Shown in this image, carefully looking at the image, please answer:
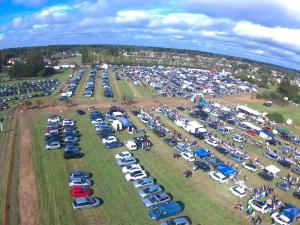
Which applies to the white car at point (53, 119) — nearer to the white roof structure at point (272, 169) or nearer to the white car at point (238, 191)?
the white car at point (238, 191)

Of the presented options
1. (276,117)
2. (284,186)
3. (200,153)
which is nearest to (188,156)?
(200,153)

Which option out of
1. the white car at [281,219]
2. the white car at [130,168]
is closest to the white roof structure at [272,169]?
the white car at [281,219]

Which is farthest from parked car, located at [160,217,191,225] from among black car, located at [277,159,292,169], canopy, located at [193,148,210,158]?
black car, located at [277,159,292,169]

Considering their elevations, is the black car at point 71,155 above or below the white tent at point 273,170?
above

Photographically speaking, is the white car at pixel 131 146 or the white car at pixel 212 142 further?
the white car at pixel 212 142

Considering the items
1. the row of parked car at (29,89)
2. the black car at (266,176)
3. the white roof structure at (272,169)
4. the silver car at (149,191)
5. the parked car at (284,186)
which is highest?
the row of parked car at (29,89)

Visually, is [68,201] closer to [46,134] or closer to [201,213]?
[201,213]

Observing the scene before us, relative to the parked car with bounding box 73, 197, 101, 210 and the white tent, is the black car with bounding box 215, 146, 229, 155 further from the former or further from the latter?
the parked car with bounding box 73, 197, 101, 210

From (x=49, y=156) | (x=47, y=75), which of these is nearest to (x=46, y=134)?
(x=49, y=156)
